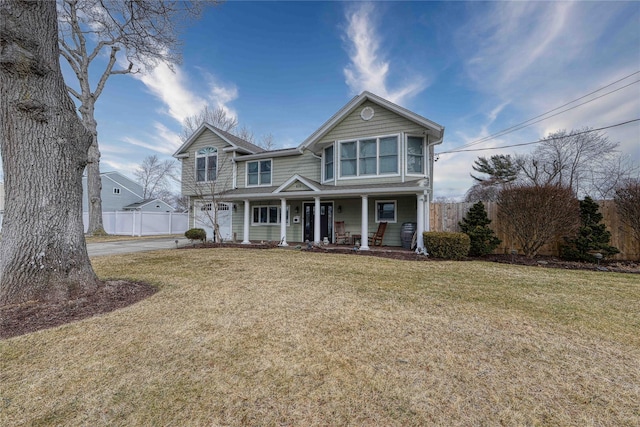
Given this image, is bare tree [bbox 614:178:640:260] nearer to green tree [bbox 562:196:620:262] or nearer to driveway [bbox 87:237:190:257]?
green tree [bbox 562:196:620:262]

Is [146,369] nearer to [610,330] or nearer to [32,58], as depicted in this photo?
[32,58]

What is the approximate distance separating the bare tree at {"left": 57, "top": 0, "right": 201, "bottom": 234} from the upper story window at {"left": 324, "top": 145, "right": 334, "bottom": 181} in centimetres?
677

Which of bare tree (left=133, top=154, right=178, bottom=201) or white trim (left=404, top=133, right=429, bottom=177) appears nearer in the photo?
white trim (left=404, top=133, right=429, bottom=177)

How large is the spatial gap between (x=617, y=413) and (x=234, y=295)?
179 inches

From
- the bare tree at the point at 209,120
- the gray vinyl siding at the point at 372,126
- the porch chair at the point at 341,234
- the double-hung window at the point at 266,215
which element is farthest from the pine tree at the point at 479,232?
the bare tree at the point at 209,120

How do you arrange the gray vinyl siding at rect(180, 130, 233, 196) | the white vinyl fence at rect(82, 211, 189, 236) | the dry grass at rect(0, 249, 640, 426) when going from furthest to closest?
the white vinyl fence at rect(82, 211, 189, 236) → the gray vinyl siding at rect(180, 130, 233, 196) → the dry grass at rect(0, 249, 640, 426)

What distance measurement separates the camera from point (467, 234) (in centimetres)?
931

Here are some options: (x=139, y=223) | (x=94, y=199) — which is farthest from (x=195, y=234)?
(x=94, y=199)

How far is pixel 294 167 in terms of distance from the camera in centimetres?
1355

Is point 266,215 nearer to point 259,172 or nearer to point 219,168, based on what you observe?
point 259,172

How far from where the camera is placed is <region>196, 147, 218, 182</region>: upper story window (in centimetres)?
1527

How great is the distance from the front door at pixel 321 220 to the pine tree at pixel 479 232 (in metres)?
5.73

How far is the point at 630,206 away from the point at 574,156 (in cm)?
1852

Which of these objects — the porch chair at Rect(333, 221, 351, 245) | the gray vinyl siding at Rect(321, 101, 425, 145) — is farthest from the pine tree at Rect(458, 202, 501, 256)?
the porch chair at Rect(333, 221, 351, 245)
